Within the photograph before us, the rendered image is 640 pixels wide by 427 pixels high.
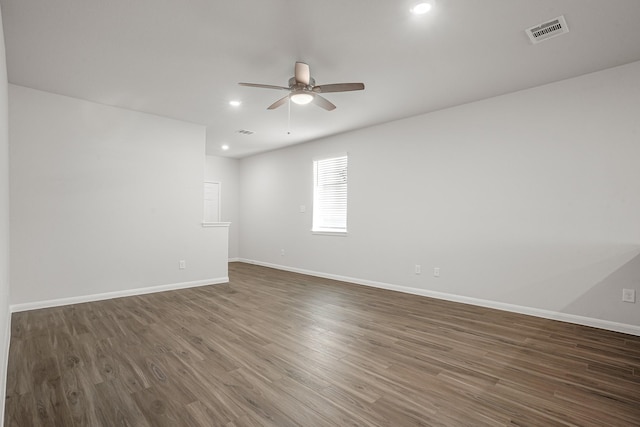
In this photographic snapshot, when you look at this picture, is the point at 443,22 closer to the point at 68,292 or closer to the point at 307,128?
the point at 307,128

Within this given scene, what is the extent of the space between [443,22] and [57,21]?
A: 3147 mm

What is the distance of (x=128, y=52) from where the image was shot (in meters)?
3.00

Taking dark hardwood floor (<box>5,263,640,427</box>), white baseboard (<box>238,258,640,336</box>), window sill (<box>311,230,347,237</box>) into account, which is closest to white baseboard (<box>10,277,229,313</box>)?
dark hardwood floor (<box>5,263,640,427</box>)

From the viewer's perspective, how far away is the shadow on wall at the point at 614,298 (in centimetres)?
308

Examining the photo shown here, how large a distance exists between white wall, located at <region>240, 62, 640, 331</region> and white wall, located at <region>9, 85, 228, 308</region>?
2634mm

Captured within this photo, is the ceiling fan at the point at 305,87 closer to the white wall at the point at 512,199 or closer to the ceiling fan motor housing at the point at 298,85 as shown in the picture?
the ceiling fan motor housing at the point at 298,85

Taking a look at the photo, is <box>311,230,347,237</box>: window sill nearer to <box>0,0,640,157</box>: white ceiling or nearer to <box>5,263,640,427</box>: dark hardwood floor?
<box>5,263,640,427</box>: dark hardwood floor

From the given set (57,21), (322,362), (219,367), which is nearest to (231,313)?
(219,367)

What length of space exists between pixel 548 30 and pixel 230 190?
7166 mm

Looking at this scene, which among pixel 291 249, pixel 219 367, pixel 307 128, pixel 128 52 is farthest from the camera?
pixel 291 249

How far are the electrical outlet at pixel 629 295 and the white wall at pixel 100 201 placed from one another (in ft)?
17.4

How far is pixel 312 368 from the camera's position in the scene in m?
2.26

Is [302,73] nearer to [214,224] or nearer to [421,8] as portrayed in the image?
[421,8]

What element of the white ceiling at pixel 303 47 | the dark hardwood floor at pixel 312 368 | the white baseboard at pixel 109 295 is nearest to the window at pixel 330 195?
the white ceiling at pixel 303 47
